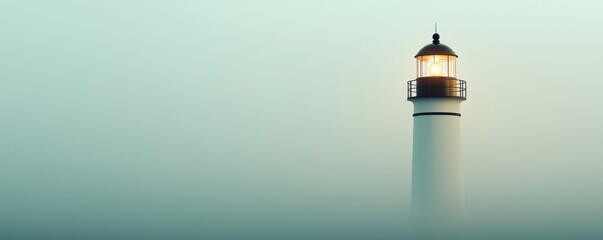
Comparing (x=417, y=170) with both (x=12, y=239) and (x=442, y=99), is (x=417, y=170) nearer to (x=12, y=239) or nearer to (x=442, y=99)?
(x=442, y=99)

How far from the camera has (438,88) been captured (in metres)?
24.5

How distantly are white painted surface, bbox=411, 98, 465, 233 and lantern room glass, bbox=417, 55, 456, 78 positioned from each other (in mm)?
922

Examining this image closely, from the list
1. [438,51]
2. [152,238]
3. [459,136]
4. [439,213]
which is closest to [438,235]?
[439,213]

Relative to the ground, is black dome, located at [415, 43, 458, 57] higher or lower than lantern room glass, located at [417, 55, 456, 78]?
higher

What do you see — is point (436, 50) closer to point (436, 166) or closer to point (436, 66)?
point (436, 66)

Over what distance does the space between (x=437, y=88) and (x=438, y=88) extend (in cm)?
2

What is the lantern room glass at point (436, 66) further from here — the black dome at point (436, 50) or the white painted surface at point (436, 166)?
the white painted surface at point (436, 166)

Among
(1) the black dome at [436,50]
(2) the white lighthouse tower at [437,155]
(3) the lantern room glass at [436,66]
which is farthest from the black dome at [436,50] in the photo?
(2) the white lighthouse tower at [437,155]

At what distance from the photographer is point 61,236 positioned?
326 ft

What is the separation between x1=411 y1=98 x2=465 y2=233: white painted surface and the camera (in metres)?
24.5

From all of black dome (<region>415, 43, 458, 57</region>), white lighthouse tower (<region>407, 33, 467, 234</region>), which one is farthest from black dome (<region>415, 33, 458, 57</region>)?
white lighthouse tower (<region>407, 33, 467, 234</region>)

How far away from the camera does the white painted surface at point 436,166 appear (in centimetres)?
2448

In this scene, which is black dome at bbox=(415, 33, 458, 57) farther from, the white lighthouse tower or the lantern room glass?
the white lighthouse tower

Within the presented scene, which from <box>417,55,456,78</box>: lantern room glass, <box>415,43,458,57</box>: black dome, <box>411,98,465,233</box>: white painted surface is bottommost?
<box>411,98,465,233</box>: white painted surface
